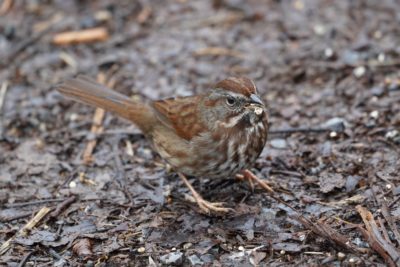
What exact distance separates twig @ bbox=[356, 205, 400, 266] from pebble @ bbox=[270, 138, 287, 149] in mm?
1256

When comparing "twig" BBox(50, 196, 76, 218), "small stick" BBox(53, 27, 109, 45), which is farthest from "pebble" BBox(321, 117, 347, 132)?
"small stick" BBox(53, 27, 109, 45)

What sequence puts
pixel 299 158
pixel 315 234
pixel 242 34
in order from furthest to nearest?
pixel 242 34, pixel 299 158, pixel 315 234

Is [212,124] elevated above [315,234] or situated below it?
above

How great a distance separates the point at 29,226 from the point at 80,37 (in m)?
3.11

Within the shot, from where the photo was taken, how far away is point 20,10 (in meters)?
8.23

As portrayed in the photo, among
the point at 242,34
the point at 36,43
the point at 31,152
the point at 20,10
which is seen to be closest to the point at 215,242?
the point at 31,152

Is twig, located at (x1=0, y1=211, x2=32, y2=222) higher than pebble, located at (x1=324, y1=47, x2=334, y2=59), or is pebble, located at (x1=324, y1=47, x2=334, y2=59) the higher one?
pebble, located at (x1=324, y1=47, x2=334, y2=59)

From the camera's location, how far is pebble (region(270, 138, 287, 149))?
591cm

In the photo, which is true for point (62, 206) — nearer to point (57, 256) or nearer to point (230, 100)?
point (57, 256)

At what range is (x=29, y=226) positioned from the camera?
5191mm

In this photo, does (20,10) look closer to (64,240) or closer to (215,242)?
(64,240)

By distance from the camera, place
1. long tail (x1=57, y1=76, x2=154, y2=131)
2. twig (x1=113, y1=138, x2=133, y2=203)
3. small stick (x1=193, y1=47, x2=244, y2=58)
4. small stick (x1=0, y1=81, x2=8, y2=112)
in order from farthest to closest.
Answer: small stick (x1=193, y1=47, x2=244, y2=58)
small stick (x1=0, y1=81, x2=8, y2=112)
long tail (x1=57, y1=76, x2=154, y2=131)
twig (x1=113, y1=138, x2=133, y2=203)

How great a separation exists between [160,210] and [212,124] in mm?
779

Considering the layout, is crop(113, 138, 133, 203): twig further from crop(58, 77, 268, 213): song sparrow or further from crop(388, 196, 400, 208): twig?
crop(388, 196, 400, 208): twig
